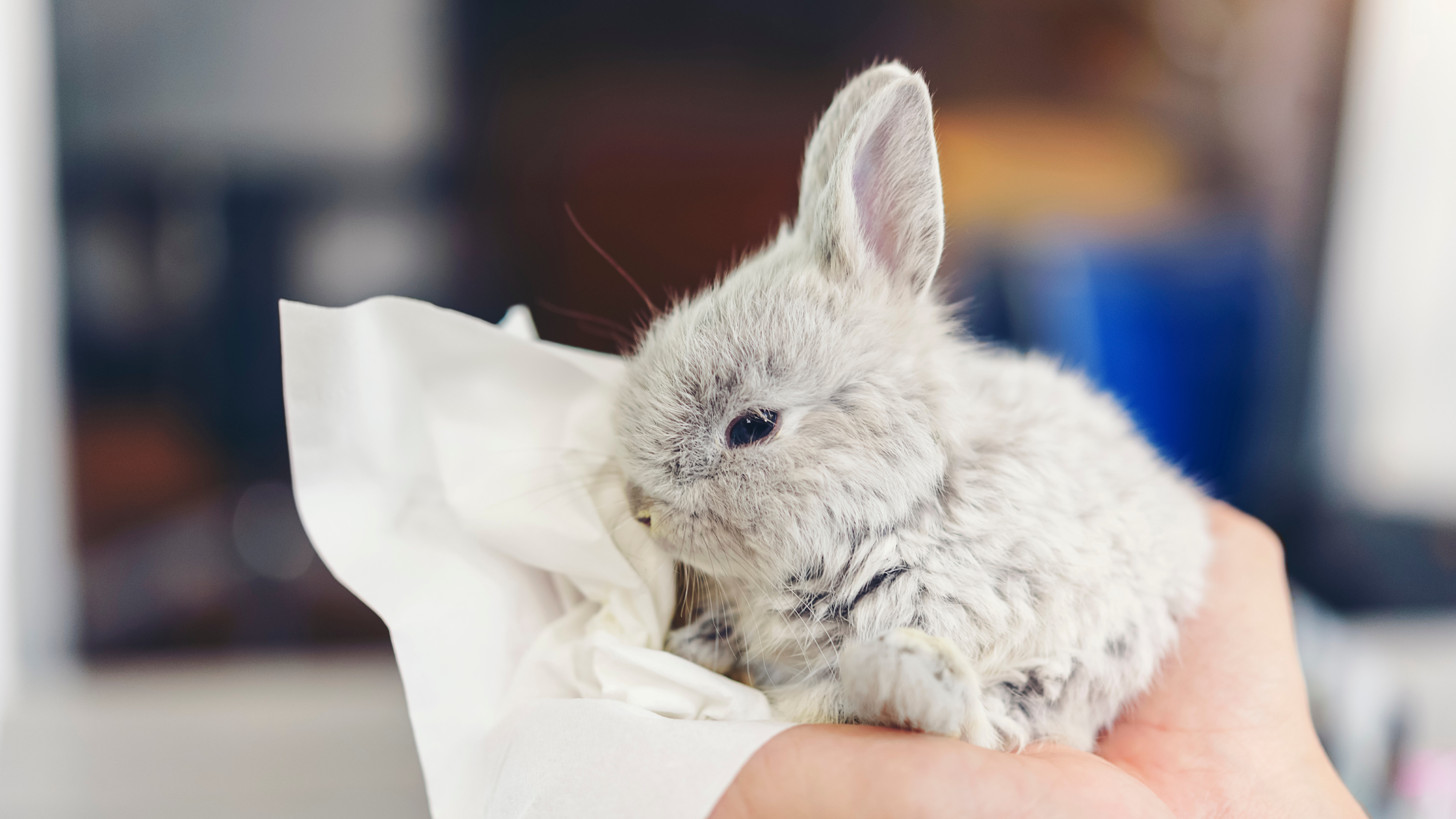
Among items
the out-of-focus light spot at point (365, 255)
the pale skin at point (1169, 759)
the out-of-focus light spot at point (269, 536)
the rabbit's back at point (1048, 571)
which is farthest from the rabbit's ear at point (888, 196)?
the out-of-focus light spot at point (269, 536)

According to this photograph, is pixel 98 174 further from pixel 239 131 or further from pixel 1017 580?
pixel 1017 580

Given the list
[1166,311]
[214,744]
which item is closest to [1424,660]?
[1166,311]

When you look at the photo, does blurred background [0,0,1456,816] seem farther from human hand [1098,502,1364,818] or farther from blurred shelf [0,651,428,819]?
human hand [1098,502,1364,818]

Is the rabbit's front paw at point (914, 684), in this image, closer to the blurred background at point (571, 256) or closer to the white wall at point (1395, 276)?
the blurred background at point (571, 256)

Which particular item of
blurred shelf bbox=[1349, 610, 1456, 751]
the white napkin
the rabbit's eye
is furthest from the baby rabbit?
blurred shelf bbox=[1349, 610, 1456, 751]

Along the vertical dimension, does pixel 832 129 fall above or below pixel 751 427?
above

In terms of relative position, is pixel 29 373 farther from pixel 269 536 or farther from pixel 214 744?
pixel 214 744
